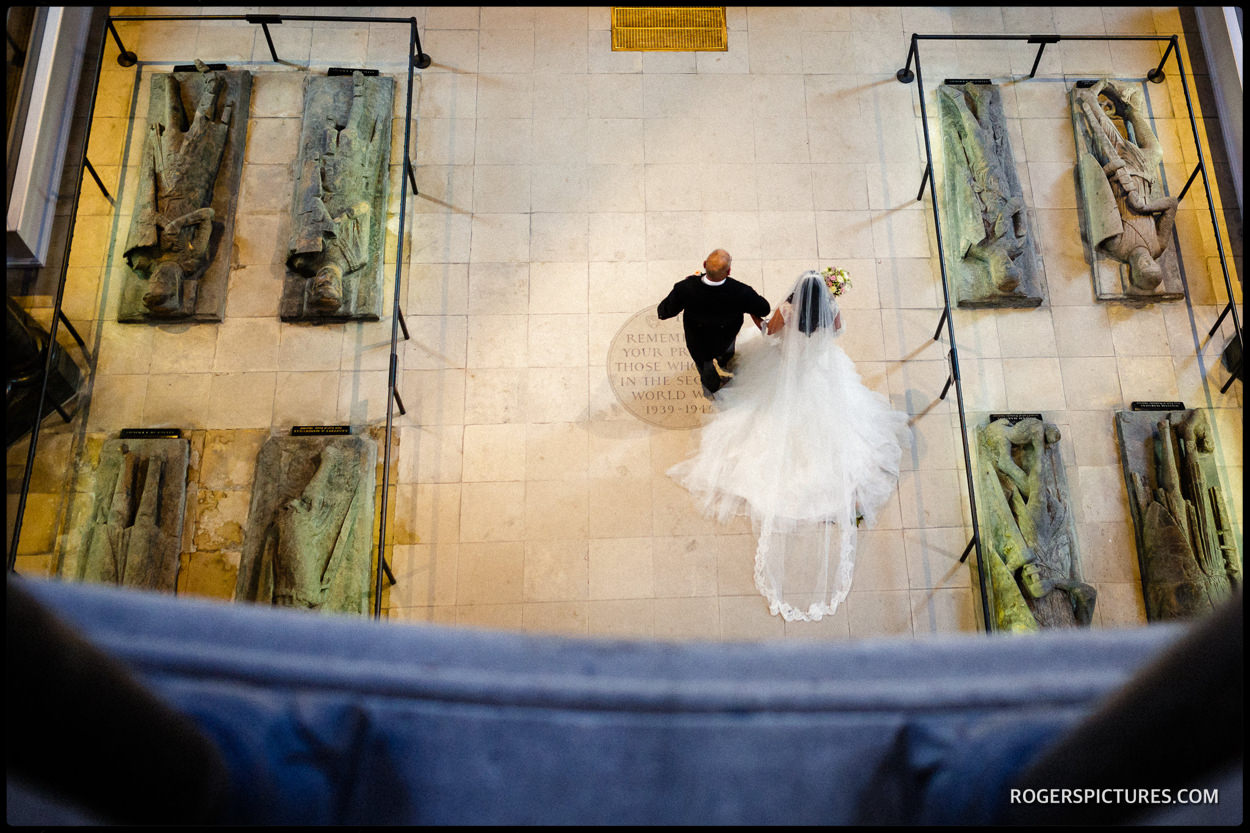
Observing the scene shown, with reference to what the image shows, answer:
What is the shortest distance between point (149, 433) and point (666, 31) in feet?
19.3

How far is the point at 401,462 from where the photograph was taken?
6.95 metres

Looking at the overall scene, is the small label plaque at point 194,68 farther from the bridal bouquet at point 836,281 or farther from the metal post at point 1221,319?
the metal post at point 1221,319

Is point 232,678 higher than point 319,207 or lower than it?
lower

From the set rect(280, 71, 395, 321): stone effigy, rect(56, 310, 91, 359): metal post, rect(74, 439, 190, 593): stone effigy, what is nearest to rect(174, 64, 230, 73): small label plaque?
rect(280, 71, 395, 321): stone effigy

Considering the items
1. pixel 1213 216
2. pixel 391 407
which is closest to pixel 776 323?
pixel 391 407

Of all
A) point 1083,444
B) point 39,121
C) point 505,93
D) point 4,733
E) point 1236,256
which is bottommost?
point 4,733

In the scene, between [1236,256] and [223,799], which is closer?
[223,799]

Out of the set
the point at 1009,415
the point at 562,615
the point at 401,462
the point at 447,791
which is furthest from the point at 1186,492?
the point at 447,791

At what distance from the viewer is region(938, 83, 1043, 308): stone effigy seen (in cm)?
735

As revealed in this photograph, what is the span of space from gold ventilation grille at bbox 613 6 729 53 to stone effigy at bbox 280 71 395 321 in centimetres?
232

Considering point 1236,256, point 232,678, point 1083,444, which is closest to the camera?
point 232,678

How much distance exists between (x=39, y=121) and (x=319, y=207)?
7.80 ft

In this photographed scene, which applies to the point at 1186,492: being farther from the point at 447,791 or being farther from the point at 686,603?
the point at 447,791

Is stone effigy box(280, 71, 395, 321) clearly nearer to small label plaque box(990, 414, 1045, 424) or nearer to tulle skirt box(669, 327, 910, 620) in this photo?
tulle skirt box(669, 327, 910, 620)
